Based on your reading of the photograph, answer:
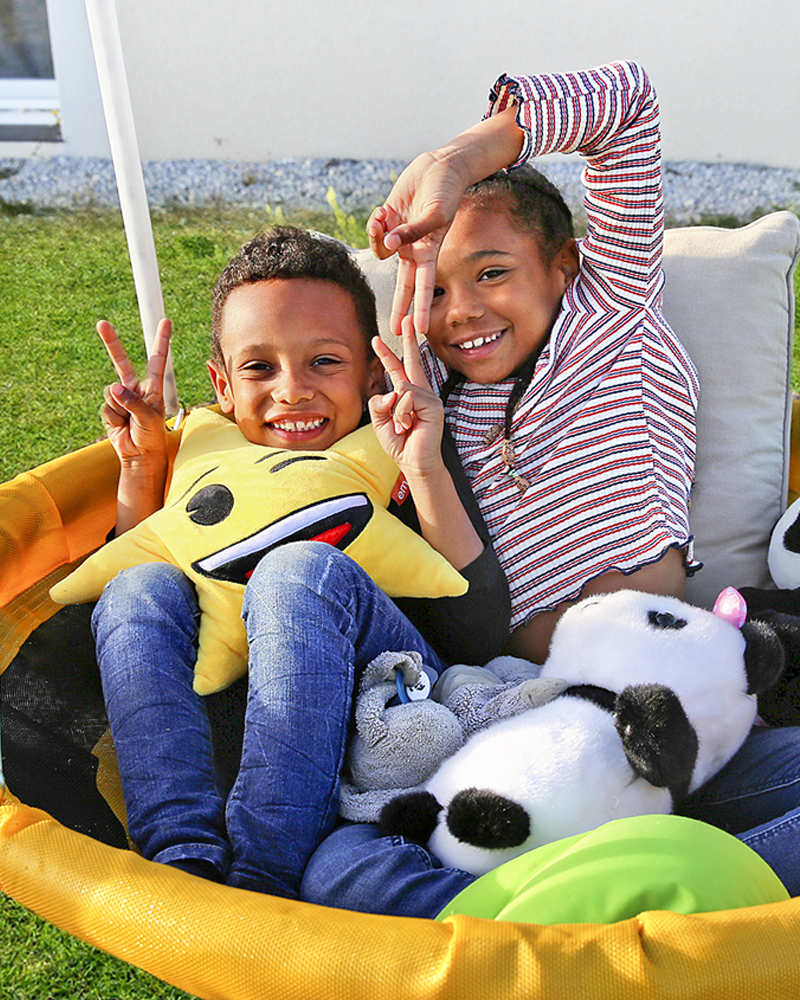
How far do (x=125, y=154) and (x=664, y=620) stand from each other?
1173mm

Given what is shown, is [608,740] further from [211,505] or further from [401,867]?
[211,505]

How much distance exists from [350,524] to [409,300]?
35 centimetres

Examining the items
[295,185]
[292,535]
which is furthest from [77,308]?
[292,535]

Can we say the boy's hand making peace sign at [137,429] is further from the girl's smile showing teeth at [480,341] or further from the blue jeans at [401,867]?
the blue jeans at [401,867]

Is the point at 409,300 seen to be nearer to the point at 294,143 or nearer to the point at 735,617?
the point at 735,617

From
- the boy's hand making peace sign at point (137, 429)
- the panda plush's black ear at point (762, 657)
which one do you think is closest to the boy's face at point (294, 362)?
the boy's hand making peace sign at point (137, 429)

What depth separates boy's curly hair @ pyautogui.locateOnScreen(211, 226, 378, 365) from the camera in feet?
4.99

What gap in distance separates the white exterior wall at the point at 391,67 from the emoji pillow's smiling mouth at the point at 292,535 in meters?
3.36

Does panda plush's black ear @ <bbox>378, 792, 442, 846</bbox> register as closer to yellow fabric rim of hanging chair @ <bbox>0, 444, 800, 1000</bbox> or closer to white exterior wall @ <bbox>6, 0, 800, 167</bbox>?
yellow fabric rim of hanging chair @ <bbox>0, 444, 800, 1000</bbox>

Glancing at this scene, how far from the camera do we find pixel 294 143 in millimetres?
4457

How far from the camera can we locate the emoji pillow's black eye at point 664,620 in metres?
1.12

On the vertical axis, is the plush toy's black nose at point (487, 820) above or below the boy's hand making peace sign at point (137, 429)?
below

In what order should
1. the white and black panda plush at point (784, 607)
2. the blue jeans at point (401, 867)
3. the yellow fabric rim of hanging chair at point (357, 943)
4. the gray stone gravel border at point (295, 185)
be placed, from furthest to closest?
1. the gray stone gravel border at point (295, 185)
2. the white and black panda plush at point (784, 607)
3. the blue jeans at point (401, 867)
4. the yellow fabric rim of hanging chair at point (357, 943)

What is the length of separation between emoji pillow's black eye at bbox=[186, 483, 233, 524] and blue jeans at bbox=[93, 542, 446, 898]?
111 millimetres
